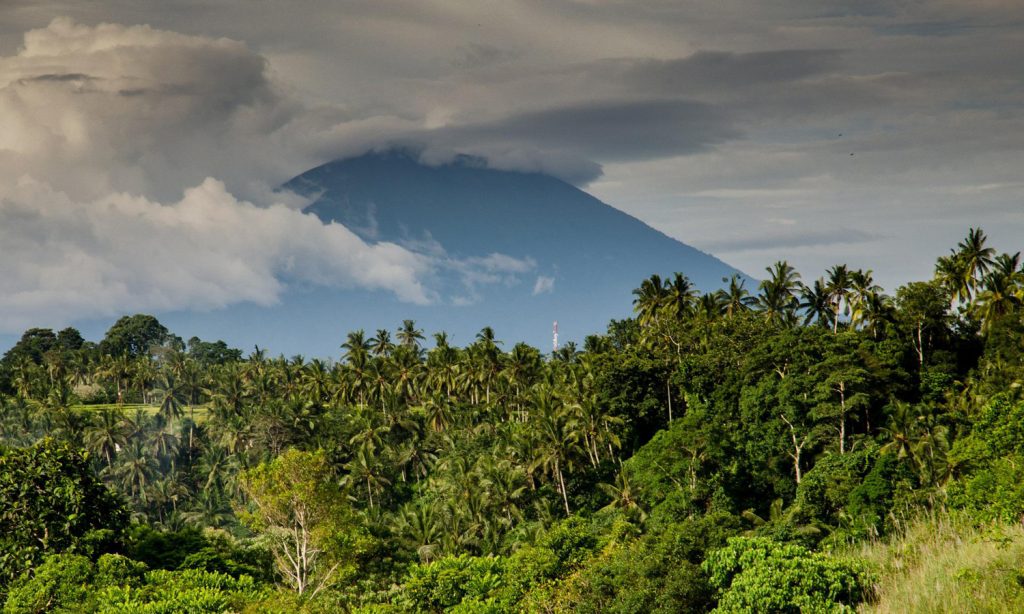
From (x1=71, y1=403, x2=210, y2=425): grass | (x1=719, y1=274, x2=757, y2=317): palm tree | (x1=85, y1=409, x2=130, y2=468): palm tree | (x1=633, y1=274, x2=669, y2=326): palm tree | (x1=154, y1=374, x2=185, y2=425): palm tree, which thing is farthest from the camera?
(x1=71, y1=403, x2=210, y2=425): grass

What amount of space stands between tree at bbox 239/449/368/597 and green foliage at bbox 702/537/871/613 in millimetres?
29325

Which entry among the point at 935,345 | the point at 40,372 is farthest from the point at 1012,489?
the point at 40,372

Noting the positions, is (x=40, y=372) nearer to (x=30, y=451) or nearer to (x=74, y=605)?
(x=30, y=451)

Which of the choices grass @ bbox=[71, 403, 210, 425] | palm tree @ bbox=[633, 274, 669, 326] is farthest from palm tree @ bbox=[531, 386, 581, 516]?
grass @ bbox=[71, 403, 210, 425]

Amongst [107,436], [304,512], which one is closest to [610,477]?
[304,512]

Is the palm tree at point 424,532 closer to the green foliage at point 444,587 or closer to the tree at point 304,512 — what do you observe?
the tree at point 304,512

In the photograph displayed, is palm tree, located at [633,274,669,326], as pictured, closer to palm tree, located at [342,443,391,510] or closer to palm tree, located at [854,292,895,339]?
palm tree, located at [854,292,895,339]

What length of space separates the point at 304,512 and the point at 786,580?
1337 inches

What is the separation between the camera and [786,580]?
2822 centimetres

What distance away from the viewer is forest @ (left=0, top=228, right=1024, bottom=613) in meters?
34.8

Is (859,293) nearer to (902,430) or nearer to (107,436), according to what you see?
(902,430)

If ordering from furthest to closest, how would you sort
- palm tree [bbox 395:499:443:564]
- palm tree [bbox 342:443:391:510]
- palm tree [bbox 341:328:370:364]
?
1. palm tree [bbox 341:328:370:364]
2. palm tree [bbox 342:443:391:510]
3. palm tree [bbox 395:499:443:564]

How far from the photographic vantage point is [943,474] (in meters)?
56.0

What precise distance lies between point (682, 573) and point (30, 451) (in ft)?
129
